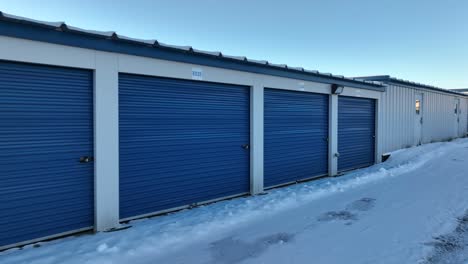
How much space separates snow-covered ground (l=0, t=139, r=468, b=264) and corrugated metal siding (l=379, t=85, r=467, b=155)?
556cm

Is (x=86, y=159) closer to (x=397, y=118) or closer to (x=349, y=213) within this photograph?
(x=349, y=213)

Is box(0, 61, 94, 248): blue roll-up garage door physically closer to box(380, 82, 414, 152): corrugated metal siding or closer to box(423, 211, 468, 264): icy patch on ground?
box(423, 211, 468, 264): icy patch on ground

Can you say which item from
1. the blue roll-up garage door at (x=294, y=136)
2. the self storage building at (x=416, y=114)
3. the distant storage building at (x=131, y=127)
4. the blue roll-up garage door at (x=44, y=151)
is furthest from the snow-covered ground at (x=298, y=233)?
the self storage building at (x=416, y=114)

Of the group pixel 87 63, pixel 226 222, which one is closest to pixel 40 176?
pixel 87 63

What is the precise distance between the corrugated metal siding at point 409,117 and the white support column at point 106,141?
9869mm

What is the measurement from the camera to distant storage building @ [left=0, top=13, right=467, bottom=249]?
392cm

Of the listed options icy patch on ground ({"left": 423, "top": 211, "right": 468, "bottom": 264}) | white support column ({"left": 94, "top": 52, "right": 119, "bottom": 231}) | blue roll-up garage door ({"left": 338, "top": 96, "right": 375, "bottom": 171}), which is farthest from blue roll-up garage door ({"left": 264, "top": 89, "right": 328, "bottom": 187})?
icy patch on ground ({"left": 423, "top": 211, "right": 468, "bottom": 264})

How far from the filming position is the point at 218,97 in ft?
20.6

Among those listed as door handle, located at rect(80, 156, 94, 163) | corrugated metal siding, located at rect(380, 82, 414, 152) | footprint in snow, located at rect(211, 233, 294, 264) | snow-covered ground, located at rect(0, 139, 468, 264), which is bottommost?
footprint in snow, located at rect(211, 233, 294, 264)

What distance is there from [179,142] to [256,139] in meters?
1.89

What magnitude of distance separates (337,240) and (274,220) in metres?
1.13

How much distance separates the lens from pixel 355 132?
10211mm

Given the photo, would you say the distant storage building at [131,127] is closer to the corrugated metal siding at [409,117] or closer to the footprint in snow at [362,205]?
the footprint in snow at [362,205]

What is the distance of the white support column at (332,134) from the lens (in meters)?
8.99
